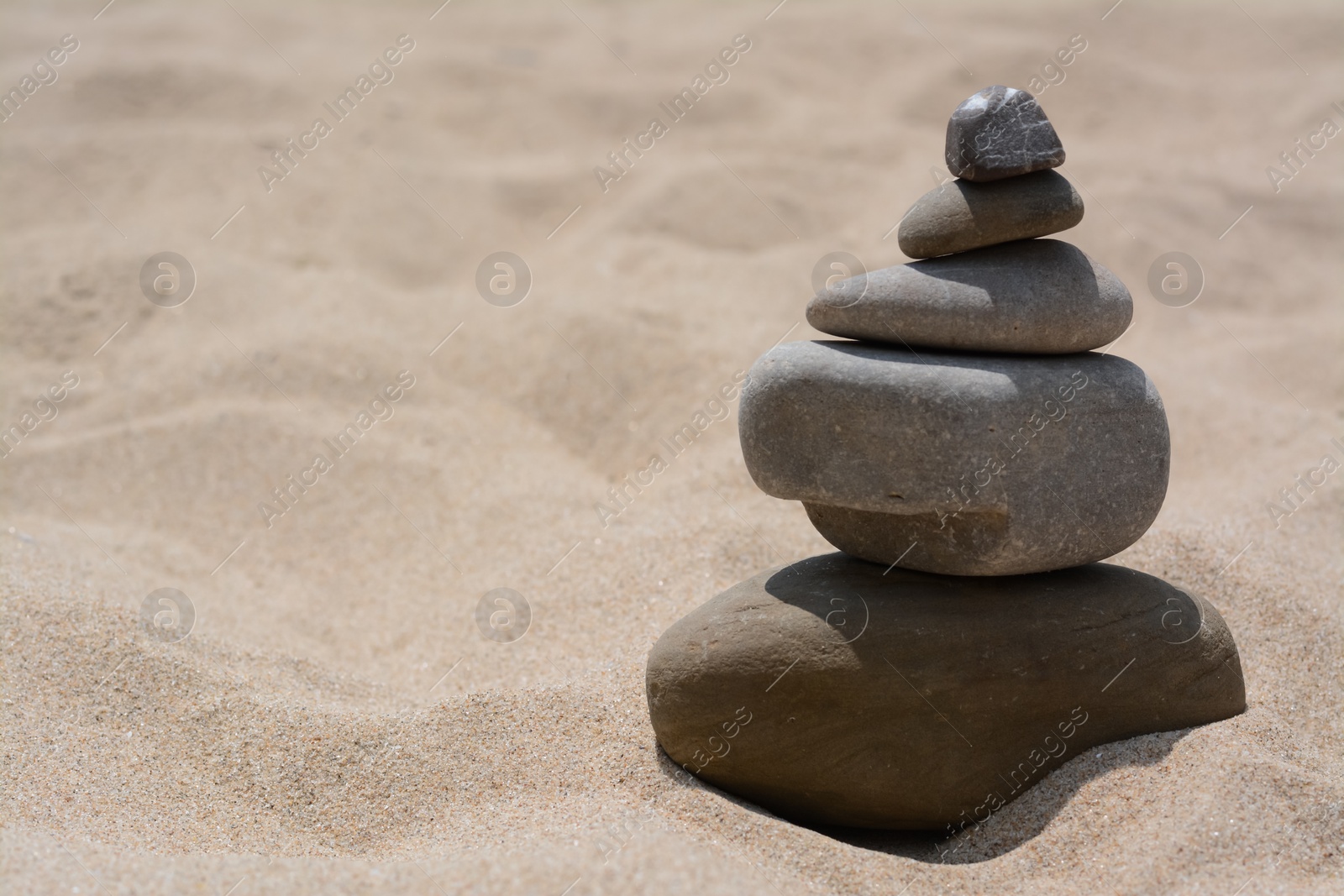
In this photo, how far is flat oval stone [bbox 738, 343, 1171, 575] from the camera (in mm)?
2877

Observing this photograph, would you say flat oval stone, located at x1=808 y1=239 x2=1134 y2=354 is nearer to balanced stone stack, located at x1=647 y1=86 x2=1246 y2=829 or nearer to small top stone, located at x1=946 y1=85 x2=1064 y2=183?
balanced stone stack, located at x1=647 y1=86 x2=1246 y2=829

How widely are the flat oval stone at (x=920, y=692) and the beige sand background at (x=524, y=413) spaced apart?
104 mm

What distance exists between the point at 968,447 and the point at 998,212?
67 cm

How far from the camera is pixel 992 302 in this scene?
295 cm

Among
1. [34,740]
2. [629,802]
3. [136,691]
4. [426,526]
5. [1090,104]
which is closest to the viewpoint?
[629,802]

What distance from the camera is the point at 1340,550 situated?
4.33 meters

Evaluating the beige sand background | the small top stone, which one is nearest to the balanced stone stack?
the small top stone

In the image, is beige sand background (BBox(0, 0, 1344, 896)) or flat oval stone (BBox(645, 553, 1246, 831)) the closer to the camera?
beige sand background (BBox(0, 0, 1344, 896))

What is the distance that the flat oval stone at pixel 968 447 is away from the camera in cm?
288

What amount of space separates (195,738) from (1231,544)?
146 inches

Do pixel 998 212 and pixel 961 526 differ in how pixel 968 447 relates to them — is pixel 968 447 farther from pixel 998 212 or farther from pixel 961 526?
pixel 998 212

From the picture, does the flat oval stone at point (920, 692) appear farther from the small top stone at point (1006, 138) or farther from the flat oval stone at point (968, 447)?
the small top stone at point (1006, 138)

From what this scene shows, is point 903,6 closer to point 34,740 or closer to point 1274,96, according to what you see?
point 1274,96

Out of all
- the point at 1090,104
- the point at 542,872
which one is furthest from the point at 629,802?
the point at 1090,104
